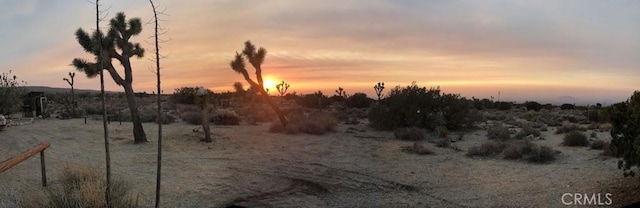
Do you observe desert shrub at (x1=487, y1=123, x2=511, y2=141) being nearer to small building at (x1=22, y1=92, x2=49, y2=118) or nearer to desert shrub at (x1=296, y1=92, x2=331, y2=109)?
desert shrub at (x1=296, y1=92, x2=331, y2=109)

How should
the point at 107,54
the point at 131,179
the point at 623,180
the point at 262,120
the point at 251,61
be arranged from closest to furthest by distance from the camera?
the point at 623,180
the point at 131,179
the point at 107,54
the point at 251,61
the point at 262,120

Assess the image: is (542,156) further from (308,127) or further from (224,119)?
(224,119)

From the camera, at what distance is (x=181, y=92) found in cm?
4628

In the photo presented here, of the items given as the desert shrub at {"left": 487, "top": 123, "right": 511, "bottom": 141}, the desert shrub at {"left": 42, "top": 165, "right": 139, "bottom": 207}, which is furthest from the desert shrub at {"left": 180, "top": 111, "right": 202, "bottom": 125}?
the desert shrub at {"left": 42, "top": 165, "right": 139, "bottom": 207}

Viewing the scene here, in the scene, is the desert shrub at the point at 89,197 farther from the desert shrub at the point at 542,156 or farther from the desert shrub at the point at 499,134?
the desert shrub at the point at 499,134

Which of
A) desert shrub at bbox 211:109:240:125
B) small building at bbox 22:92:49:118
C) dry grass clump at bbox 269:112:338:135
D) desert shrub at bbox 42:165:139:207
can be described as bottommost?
desert shrub at bbox 42:165:139:207

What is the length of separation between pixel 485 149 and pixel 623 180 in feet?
16.9

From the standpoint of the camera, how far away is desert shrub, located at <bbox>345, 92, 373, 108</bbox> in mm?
45000

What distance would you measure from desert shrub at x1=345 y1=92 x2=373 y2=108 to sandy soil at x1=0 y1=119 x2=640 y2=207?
26.1 meters

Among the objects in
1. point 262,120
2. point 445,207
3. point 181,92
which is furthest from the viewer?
point 181,92

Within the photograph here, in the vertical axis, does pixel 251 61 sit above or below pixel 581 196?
above

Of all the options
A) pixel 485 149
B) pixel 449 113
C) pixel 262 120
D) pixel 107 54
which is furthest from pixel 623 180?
pixel 262 120

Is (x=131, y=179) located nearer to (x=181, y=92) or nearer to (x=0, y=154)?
(x=0, y=154)

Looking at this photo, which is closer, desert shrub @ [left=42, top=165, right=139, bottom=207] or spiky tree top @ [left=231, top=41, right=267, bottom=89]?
desert shrub @ [left=42, top=165, right=139, bottom=207]
